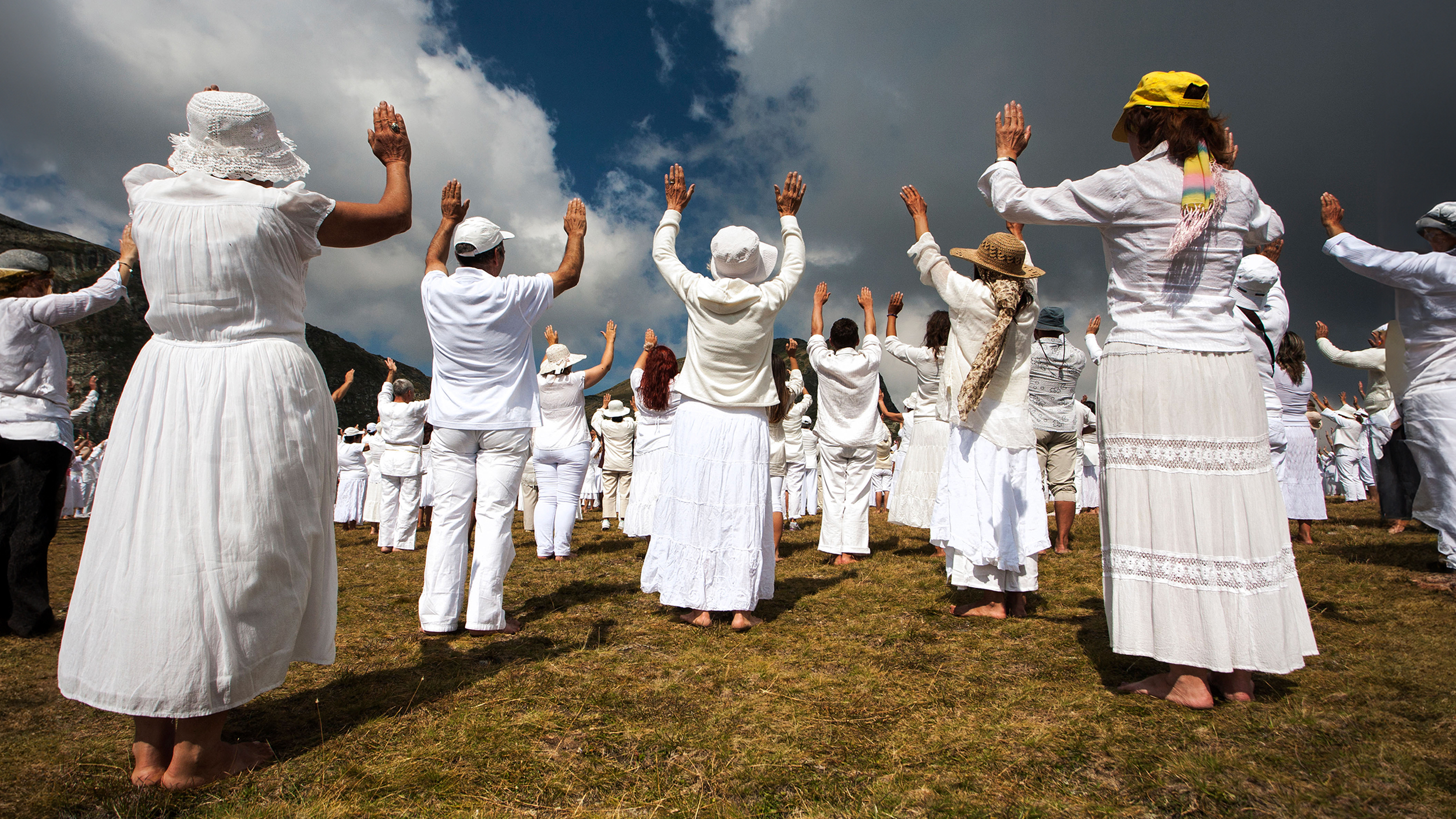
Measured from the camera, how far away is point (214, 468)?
232 cm

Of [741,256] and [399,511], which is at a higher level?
[741,256]

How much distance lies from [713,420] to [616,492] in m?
8.29

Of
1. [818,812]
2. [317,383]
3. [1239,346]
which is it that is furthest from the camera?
[1239,346]

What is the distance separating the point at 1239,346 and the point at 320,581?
12.6 ft

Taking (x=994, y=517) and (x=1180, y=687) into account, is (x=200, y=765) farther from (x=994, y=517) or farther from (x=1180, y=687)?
(x=994, y=517)

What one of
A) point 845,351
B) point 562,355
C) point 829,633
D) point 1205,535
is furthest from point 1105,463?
point 562,355

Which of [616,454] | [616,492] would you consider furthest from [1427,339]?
[616,492]

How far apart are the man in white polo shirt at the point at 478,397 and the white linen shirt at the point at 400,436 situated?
16.9ft

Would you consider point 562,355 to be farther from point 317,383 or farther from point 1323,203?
point 1323,203

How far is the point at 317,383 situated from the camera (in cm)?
261

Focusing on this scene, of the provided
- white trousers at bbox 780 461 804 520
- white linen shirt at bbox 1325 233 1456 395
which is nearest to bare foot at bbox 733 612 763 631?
white linen shirt at bbox 1325 233 1456 395

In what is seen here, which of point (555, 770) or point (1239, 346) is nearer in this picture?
point (555, 770)

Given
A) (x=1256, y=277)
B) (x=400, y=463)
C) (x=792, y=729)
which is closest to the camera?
(x=792, y=729)

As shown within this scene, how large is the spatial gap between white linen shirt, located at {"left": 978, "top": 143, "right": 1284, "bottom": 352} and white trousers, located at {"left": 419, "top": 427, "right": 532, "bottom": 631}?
133 inches
